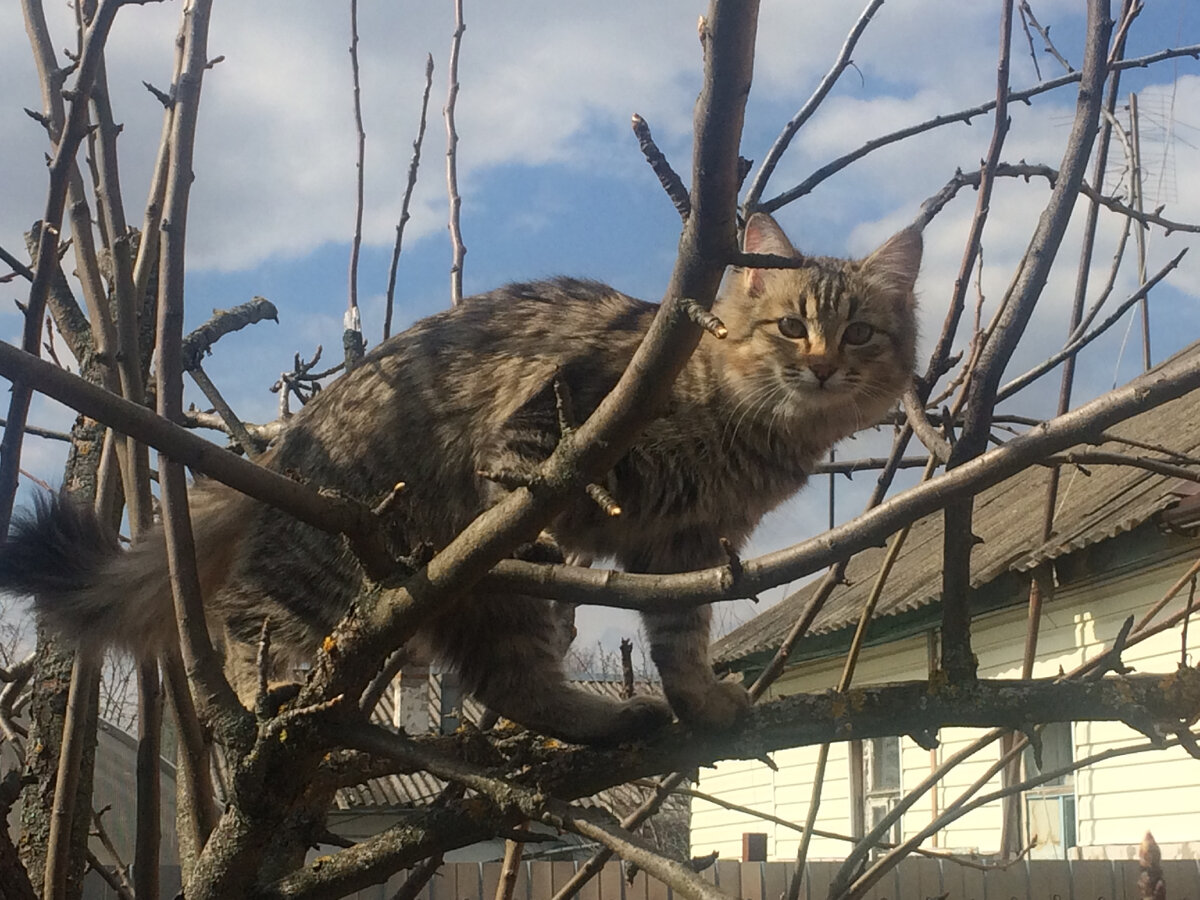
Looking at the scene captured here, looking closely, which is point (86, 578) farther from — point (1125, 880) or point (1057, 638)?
Answer: point (1057, 638)

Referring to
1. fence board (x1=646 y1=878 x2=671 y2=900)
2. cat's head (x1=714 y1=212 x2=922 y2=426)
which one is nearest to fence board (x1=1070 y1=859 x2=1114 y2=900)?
fence board (x1=646 y1=878 x2=671 y2=900)

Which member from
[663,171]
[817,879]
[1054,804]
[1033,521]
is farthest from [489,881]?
[1054,804]

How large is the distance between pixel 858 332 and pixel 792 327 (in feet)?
0.64

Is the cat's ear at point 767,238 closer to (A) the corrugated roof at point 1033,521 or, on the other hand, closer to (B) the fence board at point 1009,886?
(A) the corrugated roof at point 1033,521

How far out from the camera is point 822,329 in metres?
3.12

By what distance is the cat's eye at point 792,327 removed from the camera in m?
3.14

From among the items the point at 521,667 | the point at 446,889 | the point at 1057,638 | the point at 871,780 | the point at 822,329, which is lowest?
the point at 446,889

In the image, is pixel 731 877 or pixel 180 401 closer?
pixel 180 401

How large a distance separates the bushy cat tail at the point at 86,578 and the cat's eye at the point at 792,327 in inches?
66.1

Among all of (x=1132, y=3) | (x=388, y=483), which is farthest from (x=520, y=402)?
(x=1132, y=3)

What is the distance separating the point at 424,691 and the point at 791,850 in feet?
13.9

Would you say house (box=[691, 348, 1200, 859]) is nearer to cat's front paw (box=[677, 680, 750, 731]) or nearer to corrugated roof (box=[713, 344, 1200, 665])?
corrugated roof (box=[713, 344, 1200, 665])

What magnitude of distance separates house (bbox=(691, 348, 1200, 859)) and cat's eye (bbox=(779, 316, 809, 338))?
2.65 meters

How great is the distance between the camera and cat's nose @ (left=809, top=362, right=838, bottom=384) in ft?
9.66
